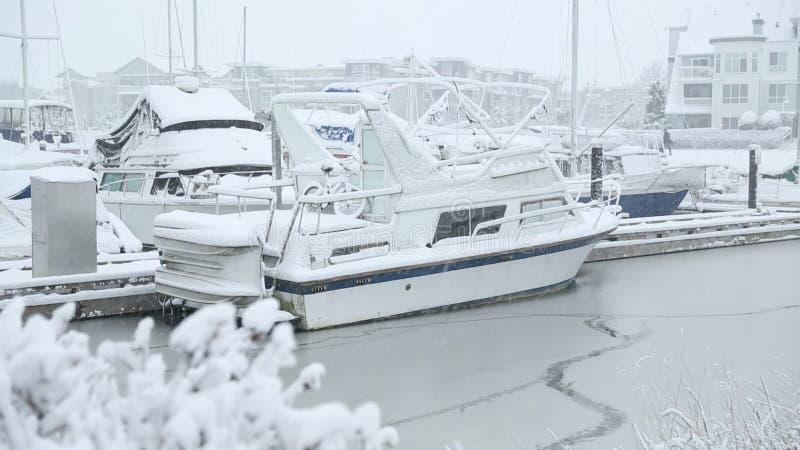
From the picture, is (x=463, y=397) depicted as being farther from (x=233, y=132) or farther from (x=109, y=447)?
(x=233, y=132)

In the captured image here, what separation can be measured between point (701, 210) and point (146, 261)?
1577 cm

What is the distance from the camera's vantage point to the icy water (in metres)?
7.42

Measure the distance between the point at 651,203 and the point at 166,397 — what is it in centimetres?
2031

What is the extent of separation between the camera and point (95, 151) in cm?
1925

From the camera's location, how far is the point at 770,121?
52.6 meters

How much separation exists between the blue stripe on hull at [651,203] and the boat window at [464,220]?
32.9ft

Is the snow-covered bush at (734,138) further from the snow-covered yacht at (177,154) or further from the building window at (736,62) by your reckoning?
the snow-covered yacht at (177,154)

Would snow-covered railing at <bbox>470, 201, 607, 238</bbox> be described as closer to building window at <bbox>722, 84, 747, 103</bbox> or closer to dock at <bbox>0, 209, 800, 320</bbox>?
dock at <bbox>0, 209, 800, 320</bbox>

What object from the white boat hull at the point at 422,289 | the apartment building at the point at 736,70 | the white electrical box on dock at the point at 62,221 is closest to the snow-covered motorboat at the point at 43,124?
the white electrical box on dock at the point at 62,221

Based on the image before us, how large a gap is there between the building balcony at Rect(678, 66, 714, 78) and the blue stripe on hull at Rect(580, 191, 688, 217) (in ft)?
136

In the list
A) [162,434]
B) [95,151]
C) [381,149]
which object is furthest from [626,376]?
[95,151]

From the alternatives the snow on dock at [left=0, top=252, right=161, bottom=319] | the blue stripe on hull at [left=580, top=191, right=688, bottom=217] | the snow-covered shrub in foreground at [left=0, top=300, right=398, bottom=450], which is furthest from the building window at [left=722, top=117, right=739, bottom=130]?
the snow-covered shrub in foreground at [left=0, top=300, right=398, bottom=450]

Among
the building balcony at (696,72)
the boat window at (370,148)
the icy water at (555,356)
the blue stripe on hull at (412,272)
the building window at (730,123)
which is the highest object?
the building balcony at (696,72)

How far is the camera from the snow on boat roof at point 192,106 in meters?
18.3
